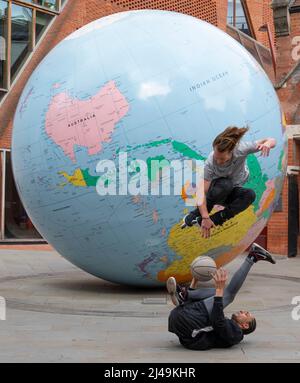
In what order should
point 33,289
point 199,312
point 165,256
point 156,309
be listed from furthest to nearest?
point 33,289, point 165,256, point 156,309, point 199,312

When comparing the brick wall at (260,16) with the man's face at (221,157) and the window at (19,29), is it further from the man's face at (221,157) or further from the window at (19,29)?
the man's face at (221,157)

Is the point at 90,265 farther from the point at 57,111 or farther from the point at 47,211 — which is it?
the point at 57,111

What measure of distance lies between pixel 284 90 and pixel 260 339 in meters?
11.1

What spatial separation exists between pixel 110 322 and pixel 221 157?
2670 millimetres

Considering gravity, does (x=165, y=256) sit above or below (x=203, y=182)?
below

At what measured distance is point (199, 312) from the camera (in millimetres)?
6320

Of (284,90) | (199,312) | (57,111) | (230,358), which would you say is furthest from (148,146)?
(284,90)

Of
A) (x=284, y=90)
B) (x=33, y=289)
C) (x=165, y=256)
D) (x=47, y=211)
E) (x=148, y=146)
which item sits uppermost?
(x=284, y=90)

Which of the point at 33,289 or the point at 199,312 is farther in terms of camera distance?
the point at 33,289

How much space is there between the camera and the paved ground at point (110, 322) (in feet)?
19.7

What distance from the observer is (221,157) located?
6016 mm

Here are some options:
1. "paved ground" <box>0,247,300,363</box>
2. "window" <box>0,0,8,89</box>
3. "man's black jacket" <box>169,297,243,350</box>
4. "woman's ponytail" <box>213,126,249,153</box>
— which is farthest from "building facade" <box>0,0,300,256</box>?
"woman's ponytail" <box>213,126,249,153</box>

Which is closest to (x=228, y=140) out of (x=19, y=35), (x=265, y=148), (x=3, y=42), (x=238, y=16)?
(x=265, y=148)

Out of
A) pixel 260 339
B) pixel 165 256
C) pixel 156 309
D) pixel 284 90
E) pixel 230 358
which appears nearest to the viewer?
pixel 230 358
